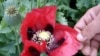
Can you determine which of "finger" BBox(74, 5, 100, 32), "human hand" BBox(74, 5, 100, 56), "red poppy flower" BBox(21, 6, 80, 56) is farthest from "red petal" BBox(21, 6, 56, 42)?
"finger" BBox(74, 5, 100, 32)

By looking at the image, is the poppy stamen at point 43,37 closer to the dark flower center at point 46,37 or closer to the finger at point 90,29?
the dark flower center at point 46,37

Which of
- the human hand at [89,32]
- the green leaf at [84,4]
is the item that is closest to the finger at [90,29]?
the human hand at [89,32]

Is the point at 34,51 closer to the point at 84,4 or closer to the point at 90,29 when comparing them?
the point at 90,29

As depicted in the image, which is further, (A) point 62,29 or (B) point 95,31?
(B) point 95,31

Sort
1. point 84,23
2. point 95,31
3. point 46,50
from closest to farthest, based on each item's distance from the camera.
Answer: point 46,50 → point 95,31 → point 84,23

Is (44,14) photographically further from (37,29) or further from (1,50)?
(1,50)

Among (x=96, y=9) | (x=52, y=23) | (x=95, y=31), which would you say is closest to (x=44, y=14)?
(x=52, y=23)
